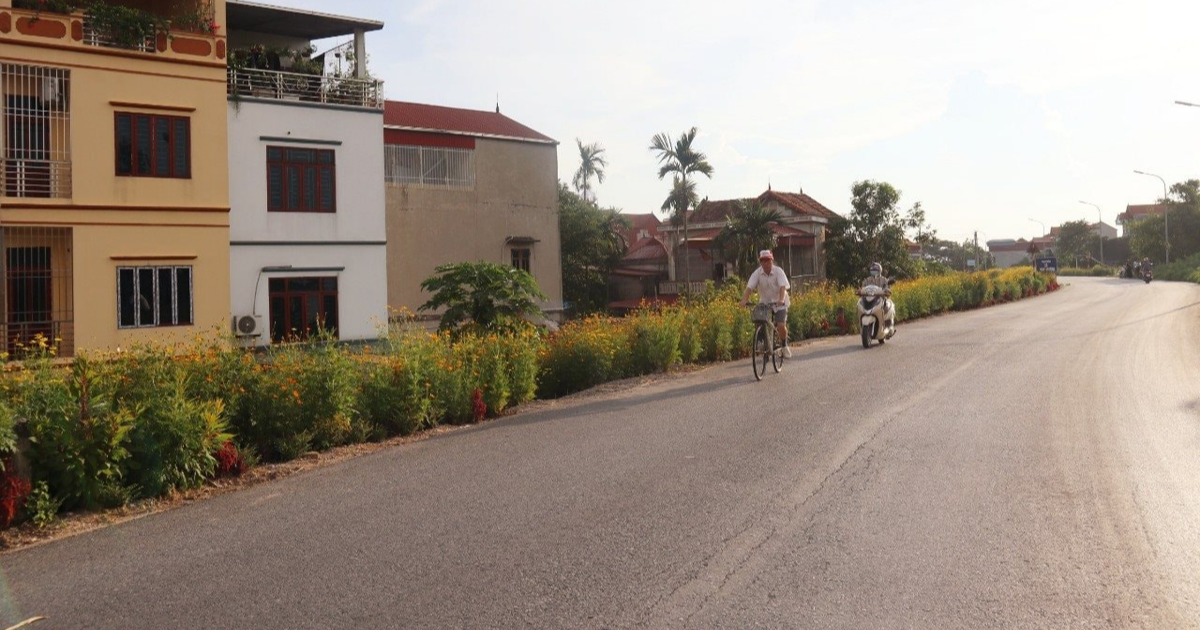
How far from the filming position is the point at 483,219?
38500 millimetres

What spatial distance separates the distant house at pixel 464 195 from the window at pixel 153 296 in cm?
1144

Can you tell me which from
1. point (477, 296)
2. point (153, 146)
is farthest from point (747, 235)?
point (477, 296)

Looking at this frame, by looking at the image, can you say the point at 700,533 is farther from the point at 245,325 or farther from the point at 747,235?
the point at 747,235

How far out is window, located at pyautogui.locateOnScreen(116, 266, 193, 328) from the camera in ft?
75.2

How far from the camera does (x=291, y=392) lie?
9.94 meters

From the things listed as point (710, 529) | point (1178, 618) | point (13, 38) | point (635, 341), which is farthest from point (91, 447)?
point (13, 38)

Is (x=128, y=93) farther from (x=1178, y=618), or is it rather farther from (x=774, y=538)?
(x=1178, y=618)

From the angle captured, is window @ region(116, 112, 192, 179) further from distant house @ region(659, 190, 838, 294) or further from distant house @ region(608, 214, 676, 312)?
distant house @ region(608, 214, 676, 312)

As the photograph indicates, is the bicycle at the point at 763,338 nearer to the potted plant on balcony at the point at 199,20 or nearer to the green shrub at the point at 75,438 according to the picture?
the green shrub at the point at 75,438

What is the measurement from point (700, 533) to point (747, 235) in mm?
43455

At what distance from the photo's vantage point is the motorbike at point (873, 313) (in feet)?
69.4

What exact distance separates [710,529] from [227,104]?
21.9 m

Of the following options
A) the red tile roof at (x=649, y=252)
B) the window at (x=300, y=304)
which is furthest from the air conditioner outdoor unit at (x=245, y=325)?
the red tile roof at (x=649, y=252)

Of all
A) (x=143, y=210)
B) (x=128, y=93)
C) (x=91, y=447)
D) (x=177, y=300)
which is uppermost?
(x=128, y=93)
